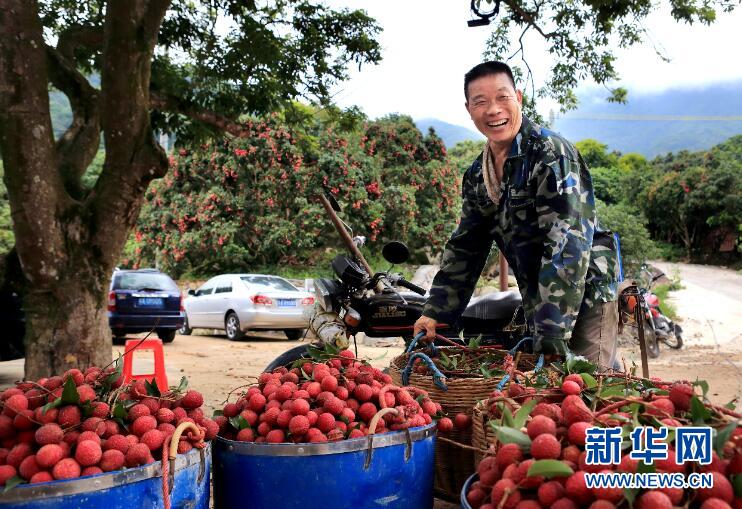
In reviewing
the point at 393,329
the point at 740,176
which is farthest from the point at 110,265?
the point at 740,176

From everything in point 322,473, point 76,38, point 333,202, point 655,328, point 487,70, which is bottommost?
point 655,328

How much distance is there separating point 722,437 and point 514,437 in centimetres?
46

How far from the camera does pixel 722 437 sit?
1450 mm

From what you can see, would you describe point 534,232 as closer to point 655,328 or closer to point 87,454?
point 87,454

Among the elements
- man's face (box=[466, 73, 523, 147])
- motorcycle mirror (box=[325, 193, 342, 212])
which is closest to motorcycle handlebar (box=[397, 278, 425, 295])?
motorcycle mirror (box=[325, 193, 342, 212])

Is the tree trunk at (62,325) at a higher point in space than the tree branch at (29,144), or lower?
lower

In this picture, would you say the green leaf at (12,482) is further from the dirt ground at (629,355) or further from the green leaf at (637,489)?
the dirt ground at (629,355)

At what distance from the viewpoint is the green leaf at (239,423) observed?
2154 mm

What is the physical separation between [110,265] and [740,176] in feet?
84.9

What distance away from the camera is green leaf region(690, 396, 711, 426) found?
1.56 meters

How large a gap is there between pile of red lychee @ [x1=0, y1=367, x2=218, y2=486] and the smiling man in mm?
1491

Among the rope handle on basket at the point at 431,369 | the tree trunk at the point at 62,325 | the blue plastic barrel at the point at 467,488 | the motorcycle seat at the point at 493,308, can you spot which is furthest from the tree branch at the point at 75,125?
the blue plastic barrel at the point at 467,488

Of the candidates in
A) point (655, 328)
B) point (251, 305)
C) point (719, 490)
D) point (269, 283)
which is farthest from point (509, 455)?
point (269, 283)

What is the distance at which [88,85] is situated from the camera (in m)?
6.75
